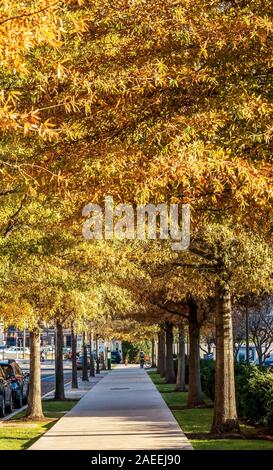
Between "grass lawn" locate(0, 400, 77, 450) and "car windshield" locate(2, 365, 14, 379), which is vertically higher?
"car windshield" locate(2, 365, 14, 379)

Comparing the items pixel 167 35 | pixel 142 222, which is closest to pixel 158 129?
pixel 167 35

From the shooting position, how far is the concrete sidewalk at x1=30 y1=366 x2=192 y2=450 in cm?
1673

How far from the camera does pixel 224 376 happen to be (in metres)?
20.1

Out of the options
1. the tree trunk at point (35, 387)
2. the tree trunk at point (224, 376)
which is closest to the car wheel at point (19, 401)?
the tree trunk at point (35, 387)

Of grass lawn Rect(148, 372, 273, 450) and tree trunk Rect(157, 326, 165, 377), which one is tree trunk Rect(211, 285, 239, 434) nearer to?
grass lawn Rect(148, 372, 273, 450)

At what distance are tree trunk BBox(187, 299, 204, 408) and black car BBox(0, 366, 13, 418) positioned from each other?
5.88 m

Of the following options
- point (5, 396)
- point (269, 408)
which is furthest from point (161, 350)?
point (269, 408)

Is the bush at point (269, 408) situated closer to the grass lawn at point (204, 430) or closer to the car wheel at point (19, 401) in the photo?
the grass lawn at point (204, 430)

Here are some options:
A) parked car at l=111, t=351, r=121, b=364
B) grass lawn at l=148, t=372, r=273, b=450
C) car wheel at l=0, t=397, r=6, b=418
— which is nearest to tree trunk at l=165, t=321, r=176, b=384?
grass lawn at l=148, t=372, r=273, b=450

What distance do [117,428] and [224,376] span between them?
2.79 m

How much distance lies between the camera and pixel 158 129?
384 inches

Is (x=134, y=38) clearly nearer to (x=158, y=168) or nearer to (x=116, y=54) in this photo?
(x=116, y=54)

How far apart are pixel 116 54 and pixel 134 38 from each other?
30 centimetres

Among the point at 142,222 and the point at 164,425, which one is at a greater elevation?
the point at 142,222
